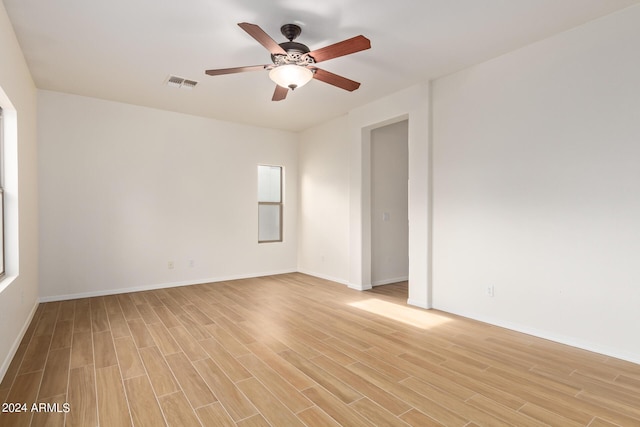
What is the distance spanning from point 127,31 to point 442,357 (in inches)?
154

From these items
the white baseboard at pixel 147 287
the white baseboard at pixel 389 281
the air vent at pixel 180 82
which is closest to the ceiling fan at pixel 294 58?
the air vent at pixel 180 82

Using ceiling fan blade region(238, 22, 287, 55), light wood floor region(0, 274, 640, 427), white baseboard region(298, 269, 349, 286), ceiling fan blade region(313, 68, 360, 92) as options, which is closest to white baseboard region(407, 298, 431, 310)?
light wood floor region(0, 274, 640, 427)

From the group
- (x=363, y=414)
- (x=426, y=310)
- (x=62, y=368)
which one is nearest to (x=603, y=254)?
(x=426, y=310)

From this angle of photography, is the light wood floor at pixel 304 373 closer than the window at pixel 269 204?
Yes

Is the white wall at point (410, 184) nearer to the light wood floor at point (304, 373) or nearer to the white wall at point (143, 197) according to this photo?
the light wood floor at point (304, 373)

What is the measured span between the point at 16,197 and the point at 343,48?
3169 mm

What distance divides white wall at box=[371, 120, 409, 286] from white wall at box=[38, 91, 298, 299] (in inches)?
78.0

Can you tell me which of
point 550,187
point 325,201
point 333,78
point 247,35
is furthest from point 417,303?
point 247,35

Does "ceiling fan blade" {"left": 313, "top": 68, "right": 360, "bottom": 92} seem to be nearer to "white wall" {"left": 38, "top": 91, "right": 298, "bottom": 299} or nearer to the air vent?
the air vent

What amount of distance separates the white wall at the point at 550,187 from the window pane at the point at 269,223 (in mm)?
3457

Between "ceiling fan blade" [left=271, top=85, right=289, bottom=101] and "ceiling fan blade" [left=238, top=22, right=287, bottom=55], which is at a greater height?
"ceiling fan blade" [left=238, top=22, right=287, bottom=55]

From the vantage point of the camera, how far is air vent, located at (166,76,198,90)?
161 inches

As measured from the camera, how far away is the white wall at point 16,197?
2.63 m

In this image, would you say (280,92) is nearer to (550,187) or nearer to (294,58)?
(294,58)
